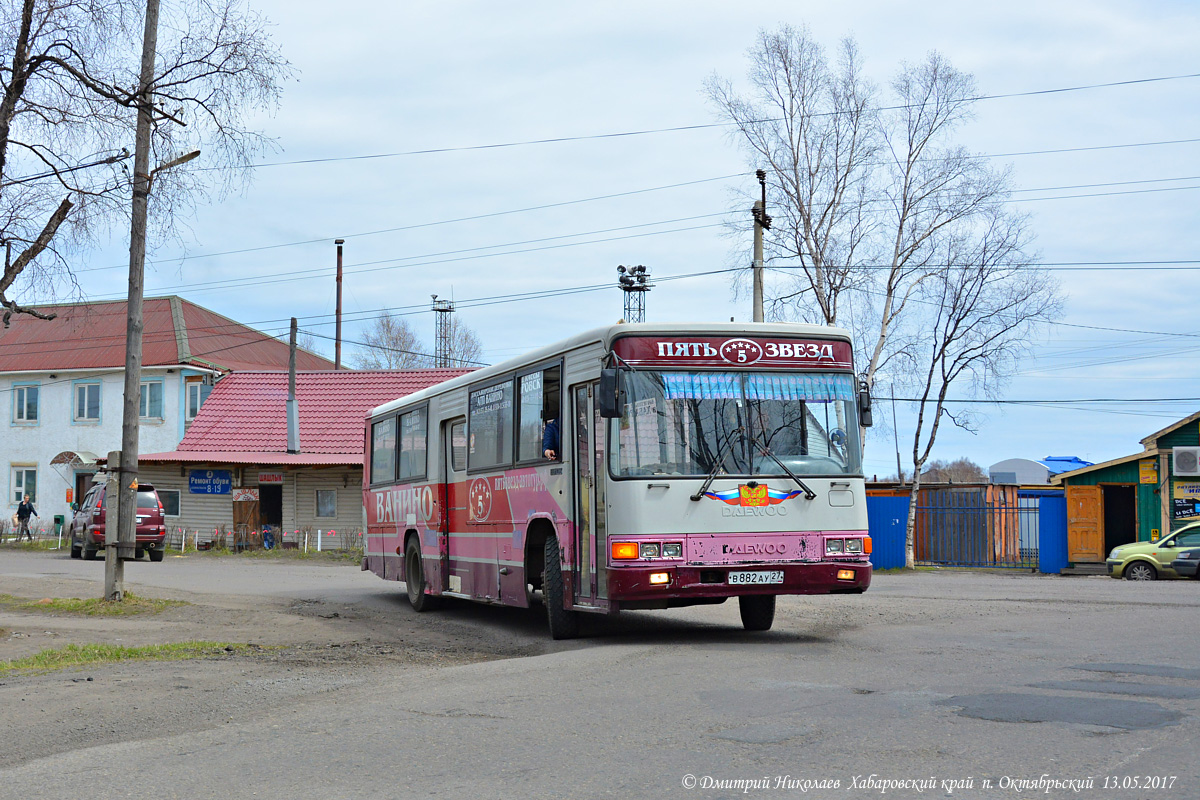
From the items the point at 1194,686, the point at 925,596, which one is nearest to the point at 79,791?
the point at 1194,686

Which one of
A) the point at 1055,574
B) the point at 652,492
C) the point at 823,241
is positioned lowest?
the point at 1055,574

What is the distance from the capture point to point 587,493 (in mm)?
11750

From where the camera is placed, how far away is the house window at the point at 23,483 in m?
49.1

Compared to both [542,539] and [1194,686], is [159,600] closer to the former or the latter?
[542,539]

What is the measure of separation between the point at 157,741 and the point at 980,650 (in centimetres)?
697

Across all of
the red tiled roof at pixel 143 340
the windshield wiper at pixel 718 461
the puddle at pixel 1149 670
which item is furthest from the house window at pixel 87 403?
the puddle at pixel 1149 670

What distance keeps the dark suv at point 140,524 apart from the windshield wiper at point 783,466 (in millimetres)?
24966

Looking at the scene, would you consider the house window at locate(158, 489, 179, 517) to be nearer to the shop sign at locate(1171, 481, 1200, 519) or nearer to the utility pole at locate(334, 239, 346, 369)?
the utility pole at locate(334, 239, 346, 369)

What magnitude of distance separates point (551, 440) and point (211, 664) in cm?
397

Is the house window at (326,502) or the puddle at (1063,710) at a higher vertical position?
the house window at (326,502)

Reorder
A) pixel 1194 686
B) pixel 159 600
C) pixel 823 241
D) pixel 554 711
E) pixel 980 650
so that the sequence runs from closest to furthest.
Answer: pixel 554 711
pixel 1194 686
pixel 980 650
pixel 159 600
pixel 823 241

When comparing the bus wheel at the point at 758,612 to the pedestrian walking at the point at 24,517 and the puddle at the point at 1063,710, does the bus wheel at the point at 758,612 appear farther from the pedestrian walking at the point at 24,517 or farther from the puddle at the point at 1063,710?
the pedestrian walking at the point at 24,517

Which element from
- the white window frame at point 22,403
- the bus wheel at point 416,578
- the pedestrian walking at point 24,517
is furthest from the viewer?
the white window frame at point 22,403

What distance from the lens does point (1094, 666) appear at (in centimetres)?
953
